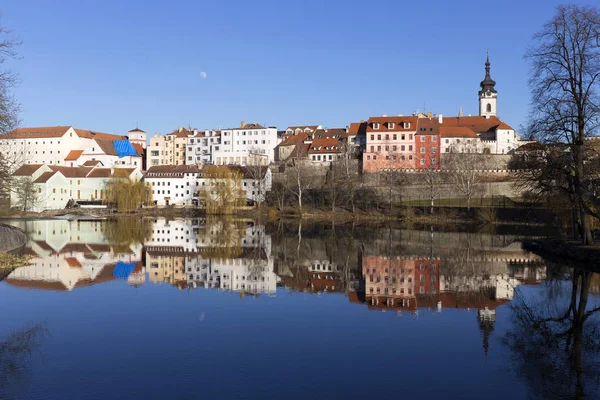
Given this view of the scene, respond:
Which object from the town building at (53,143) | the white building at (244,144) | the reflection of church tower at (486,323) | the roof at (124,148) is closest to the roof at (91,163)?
the town building at (53,143)

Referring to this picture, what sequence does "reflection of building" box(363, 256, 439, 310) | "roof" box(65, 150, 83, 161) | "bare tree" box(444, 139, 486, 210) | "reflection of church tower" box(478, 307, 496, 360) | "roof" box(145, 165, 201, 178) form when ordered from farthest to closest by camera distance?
"roof" box(65, 150, 83, 161)
"roof" box(145, 165, 201, 178)
"bare tree" box(444, 139, 486, 210)
"reflection of building" box(363, 256, 439, 310)
"reflection of church tower" box(478, 307, 496, 360)

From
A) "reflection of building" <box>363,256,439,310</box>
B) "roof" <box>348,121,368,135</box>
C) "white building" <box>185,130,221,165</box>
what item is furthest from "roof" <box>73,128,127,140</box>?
"reflection of building" <box>363,256,439,310</box>

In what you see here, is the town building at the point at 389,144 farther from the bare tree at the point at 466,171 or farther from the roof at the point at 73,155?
the roof at the point at 73,155

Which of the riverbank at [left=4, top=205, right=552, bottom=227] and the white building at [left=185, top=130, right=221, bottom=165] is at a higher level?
the white building at [left=185, top=130, right=221, bottom=165]

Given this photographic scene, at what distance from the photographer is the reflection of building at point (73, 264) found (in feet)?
74.1

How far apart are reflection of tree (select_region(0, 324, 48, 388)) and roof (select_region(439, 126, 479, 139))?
72.9 m

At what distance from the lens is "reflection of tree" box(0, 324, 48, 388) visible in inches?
439

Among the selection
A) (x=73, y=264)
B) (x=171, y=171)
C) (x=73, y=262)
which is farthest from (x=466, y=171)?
(x=73, y=264)

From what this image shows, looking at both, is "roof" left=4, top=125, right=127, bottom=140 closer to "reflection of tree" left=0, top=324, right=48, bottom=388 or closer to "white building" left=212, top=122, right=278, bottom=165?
"white building" left=212, top=122, right=278, bottom=165

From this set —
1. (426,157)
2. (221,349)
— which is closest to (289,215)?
(426,157)

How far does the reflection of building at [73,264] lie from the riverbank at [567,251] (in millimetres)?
18698

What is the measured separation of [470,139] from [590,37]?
56.4 metres

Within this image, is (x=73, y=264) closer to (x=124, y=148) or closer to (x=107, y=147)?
(x=107, y=147)

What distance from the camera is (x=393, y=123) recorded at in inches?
3150
